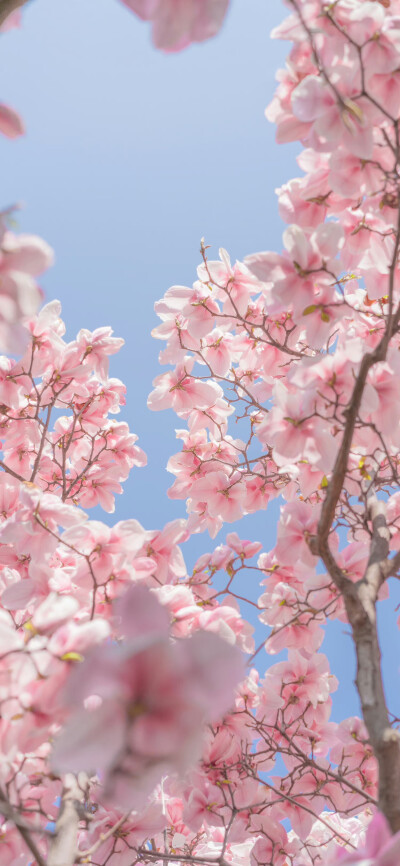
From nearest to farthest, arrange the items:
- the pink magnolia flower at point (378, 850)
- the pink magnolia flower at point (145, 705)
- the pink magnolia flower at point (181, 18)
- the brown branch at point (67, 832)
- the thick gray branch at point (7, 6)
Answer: the pink magnolia flower at point (145, 705) → the pink magnolia flower at point (378, 850) → the pink magnolia flower at point (181, 18) → the thick gray branch at point (7, 6) → the brown branch at point (67, 832)

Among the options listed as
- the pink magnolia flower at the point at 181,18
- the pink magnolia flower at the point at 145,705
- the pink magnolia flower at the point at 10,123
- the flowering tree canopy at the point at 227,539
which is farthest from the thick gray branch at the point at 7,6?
the pink magnolia flower at the point at 145,705

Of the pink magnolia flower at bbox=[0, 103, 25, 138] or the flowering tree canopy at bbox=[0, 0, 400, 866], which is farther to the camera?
the pink magnolia flower at bbox=[0, 103, 25, 138]

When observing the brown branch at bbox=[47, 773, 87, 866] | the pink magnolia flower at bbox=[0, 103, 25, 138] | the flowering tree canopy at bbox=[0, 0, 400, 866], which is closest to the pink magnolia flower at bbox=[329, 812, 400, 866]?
the flowering tree canopy at bbox=[0, 0, 400, 866]

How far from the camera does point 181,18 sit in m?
1.06

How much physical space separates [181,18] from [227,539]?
73.6 inches

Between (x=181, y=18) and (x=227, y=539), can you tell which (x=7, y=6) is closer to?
(x=181, y=18)

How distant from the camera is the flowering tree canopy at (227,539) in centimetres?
75

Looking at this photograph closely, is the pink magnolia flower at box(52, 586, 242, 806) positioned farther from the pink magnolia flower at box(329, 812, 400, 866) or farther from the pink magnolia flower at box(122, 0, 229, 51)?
the pink magnolia flower at box(122, 0, 229, 51)

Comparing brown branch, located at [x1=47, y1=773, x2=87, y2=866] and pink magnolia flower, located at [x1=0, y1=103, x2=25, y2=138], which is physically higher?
pink magnolia flower, located at [x1=0, y1=103, x2=25, y2=138]

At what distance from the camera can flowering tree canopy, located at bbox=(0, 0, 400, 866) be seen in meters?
0.75

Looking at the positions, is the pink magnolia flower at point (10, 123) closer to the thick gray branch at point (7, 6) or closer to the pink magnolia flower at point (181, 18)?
the thick gray branch at point (7, 6)

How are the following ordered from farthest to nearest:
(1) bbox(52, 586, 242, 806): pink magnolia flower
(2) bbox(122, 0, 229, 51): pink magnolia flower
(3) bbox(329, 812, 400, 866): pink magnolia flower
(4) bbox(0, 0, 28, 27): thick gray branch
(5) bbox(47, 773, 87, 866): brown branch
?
(5) bbox(47, 773, 87, 866): brown branch < (4) bbox(0, 0, 28, 27): thick gray branch < (2) bbox(122, 0, 229, 51): pink magnolia flower < (3) bbox(329, 812, 400, 866): pink magnolia flower < (1) bbox(52, 586, 242, 806): pink magnolia flower

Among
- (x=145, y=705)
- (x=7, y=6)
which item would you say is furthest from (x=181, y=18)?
(x=145, y=705)

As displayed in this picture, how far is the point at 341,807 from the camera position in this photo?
263 cm
